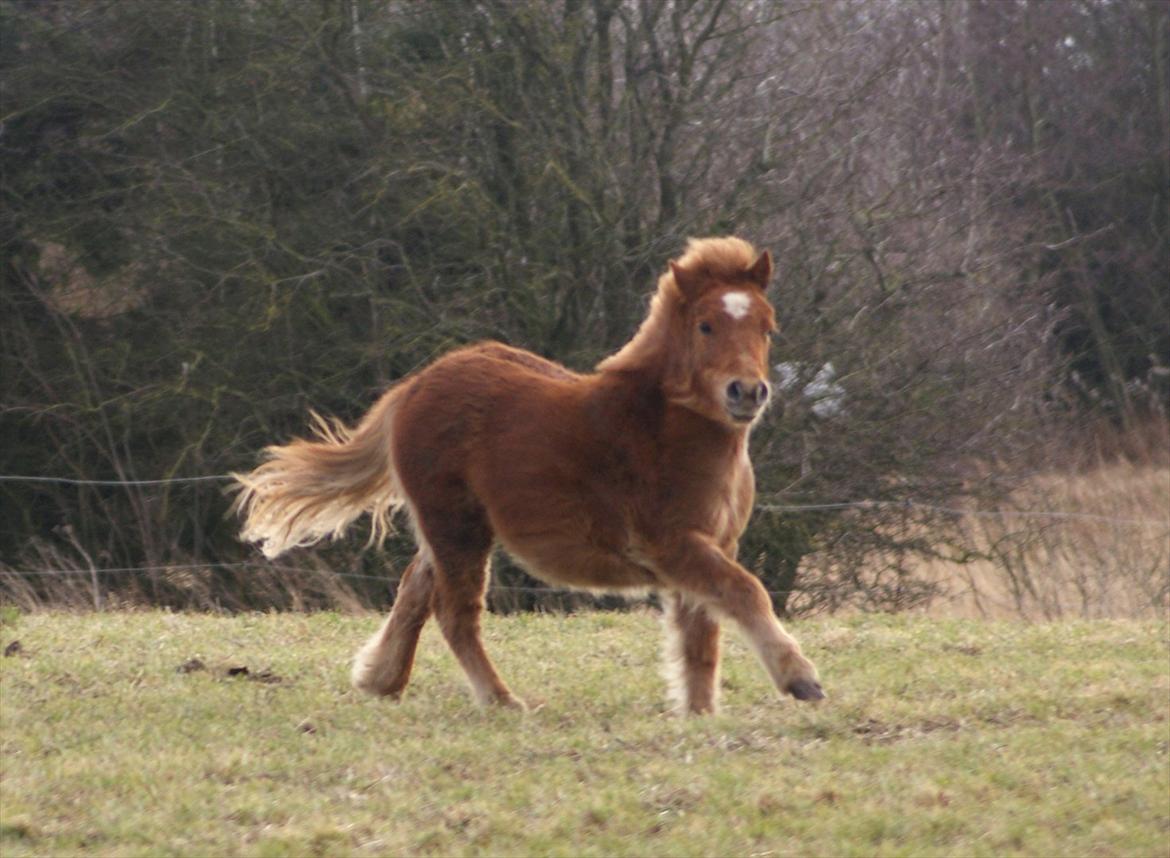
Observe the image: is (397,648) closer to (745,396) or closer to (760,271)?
(745,396)

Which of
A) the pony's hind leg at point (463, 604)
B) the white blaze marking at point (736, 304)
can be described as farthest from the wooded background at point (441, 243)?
the white blaze marking at point (736, 304)

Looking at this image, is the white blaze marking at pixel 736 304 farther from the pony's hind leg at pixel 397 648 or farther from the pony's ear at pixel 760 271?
the pony's hind leg at pixel 397 648

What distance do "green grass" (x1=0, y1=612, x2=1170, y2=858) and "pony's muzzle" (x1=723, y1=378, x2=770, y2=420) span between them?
1113 millimetres

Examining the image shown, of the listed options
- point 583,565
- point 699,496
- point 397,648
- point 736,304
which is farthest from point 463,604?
point 736,304

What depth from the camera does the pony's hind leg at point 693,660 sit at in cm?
628

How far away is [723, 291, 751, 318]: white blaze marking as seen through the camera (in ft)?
20.2

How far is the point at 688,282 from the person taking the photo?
20.8ft

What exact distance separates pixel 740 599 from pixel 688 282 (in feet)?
4.19

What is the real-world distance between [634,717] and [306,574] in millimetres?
7275

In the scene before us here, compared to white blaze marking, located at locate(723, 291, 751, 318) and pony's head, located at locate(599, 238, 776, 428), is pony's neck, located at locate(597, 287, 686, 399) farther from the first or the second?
white blaze marking, located at locate(723, 291, 751, 318)

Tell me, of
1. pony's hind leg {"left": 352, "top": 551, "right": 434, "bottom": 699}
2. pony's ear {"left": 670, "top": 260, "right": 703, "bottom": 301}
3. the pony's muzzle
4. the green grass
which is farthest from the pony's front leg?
pony's hind leg {"left": 352, "top": 551, "right": 434, "bottom": 699}

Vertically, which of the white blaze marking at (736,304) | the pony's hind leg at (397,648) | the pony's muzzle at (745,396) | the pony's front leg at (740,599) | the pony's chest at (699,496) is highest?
the white blaze marking at (736,304)

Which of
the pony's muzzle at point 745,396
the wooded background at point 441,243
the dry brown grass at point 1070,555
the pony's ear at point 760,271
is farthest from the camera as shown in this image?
the wooded background at point 441,243

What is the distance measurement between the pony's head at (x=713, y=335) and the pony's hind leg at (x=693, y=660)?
2.65 ft
